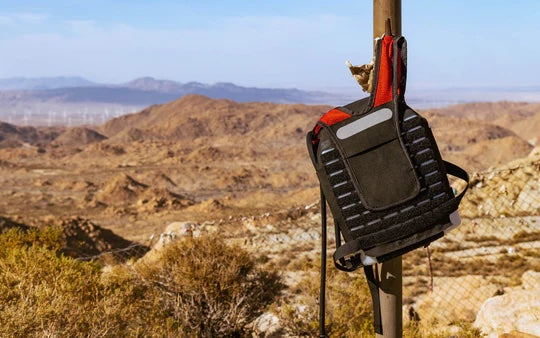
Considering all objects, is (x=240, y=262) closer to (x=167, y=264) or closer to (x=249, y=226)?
(x=167, y=264)

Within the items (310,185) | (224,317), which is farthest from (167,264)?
(310,185)

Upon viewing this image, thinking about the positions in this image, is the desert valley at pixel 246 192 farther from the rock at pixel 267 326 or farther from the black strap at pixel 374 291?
the black strap at pixel 374 291

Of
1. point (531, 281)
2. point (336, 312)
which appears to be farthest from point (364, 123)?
point (531, 281)

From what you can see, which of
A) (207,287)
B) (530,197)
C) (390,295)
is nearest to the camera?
(390,295)

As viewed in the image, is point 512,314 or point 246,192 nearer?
point 512,314

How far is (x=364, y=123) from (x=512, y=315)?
10.9 feet

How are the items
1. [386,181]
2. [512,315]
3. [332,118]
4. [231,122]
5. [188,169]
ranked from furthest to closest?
[231,122] → [188,169] → [512,315] → [332,118] → [386,181]

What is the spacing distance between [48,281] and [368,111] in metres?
3.65

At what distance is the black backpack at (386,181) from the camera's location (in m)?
2.25

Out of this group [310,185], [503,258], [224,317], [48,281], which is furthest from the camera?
[310,185]

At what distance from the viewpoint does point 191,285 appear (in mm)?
5938

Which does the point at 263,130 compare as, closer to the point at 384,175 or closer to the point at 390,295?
the point at 390,295

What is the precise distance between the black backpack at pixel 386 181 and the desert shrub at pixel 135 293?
96.5 inches

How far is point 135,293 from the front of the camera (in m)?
5.82
